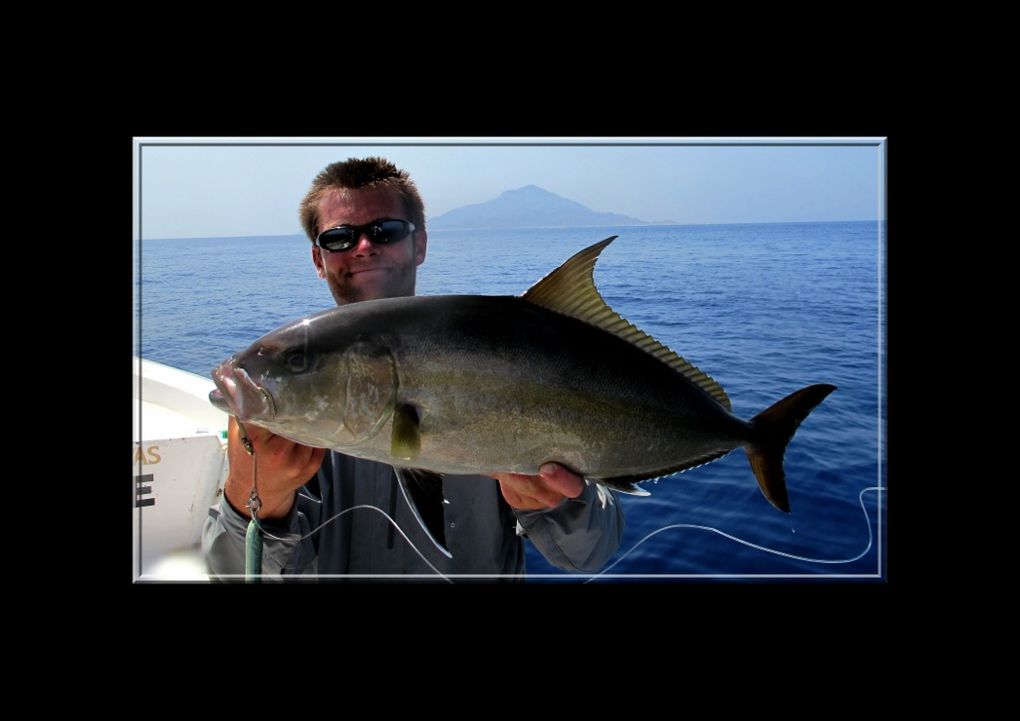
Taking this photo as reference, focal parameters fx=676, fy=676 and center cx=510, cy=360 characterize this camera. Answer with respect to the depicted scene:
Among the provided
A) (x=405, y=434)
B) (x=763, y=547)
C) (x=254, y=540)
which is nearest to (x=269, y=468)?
Result: (x=254, y=540)

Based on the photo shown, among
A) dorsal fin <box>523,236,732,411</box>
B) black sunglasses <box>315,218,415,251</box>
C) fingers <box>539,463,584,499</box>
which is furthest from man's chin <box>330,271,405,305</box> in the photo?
fingers <box>539,463,584,499</box>

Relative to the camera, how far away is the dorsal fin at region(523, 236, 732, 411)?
191cm

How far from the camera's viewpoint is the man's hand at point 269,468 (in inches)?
79.7

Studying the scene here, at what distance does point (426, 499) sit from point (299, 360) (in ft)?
1.66

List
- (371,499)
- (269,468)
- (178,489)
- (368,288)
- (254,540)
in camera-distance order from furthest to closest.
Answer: (178,489), (371,499), (368,288), (254,540), (269,468)

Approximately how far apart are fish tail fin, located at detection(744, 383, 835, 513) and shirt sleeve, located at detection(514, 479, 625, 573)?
545 mm

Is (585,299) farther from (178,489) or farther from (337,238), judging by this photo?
(178,489)

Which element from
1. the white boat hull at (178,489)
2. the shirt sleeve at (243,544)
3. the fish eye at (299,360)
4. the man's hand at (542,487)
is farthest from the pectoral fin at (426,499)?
the white boat hull at (178,489)

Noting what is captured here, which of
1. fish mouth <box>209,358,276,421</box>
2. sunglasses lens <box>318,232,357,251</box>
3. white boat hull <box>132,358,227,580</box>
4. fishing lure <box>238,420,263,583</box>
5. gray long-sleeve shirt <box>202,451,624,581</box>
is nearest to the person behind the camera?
fish mouth <box>209,358,276,421</box>

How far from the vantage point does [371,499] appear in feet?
9.12

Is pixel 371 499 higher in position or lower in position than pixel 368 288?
lower

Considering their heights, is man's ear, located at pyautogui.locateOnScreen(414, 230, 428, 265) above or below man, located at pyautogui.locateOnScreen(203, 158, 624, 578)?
above

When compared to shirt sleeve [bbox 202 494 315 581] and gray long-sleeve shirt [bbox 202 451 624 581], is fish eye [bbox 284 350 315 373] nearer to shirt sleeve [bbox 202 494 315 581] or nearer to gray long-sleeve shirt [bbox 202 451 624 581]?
shirt sleeve [bbox 202 494 315 581]

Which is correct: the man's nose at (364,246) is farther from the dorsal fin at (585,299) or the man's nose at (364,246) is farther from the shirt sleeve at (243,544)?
the shirt sleeve at (243,544)
